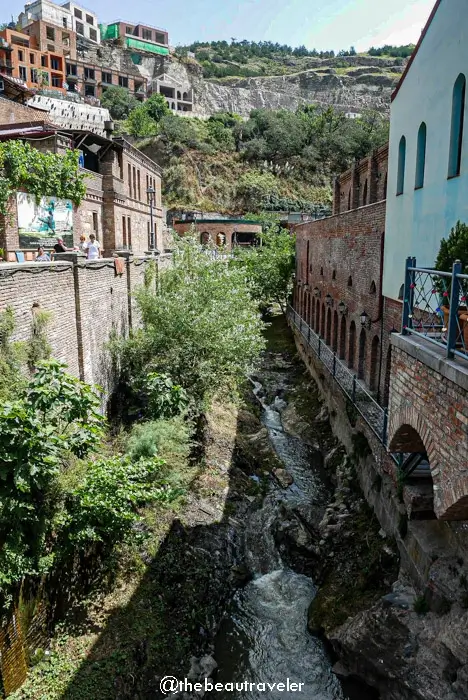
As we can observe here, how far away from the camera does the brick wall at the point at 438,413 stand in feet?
16.0

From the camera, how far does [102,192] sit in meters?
24.0

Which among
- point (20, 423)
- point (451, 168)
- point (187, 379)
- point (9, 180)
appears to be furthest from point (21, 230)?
point (451, 168)

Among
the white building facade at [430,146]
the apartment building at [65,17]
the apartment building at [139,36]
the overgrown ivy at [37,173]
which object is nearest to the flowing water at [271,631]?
the white building facade at [430,146]

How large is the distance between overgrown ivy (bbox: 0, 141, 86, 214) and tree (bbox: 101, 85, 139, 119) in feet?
200

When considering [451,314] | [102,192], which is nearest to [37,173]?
[102,192]

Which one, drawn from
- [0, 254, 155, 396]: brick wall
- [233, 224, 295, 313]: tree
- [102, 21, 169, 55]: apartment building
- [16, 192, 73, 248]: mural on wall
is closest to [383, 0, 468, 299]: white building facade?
[0, 254, 155, 396]: brick wall

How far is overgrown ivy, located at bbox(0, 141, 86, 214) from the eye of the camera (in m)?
16.3

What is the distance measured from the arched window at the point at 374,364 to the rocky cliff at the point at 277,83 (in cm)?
7580

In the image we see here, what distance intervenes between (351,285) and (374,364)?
12.3 ft

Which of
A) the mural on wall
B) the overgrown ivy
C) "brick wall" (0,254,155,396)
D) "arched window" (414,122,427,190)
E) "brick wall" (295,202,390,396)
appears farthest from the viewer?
the mural on wall

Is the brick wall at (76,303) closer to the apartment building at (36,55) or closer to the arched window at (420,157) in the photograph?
the arched window at (420,157)

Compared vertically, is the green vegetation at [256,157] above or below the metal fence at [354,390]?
above

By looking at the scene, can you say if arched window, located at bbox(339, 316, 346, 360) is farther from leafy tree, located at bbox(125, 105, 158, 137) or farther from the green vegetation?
leafy tree, located at bbox(125, 105, 158, 137)

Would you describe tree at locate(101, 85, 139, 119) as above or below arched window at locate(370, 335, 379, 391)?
above
